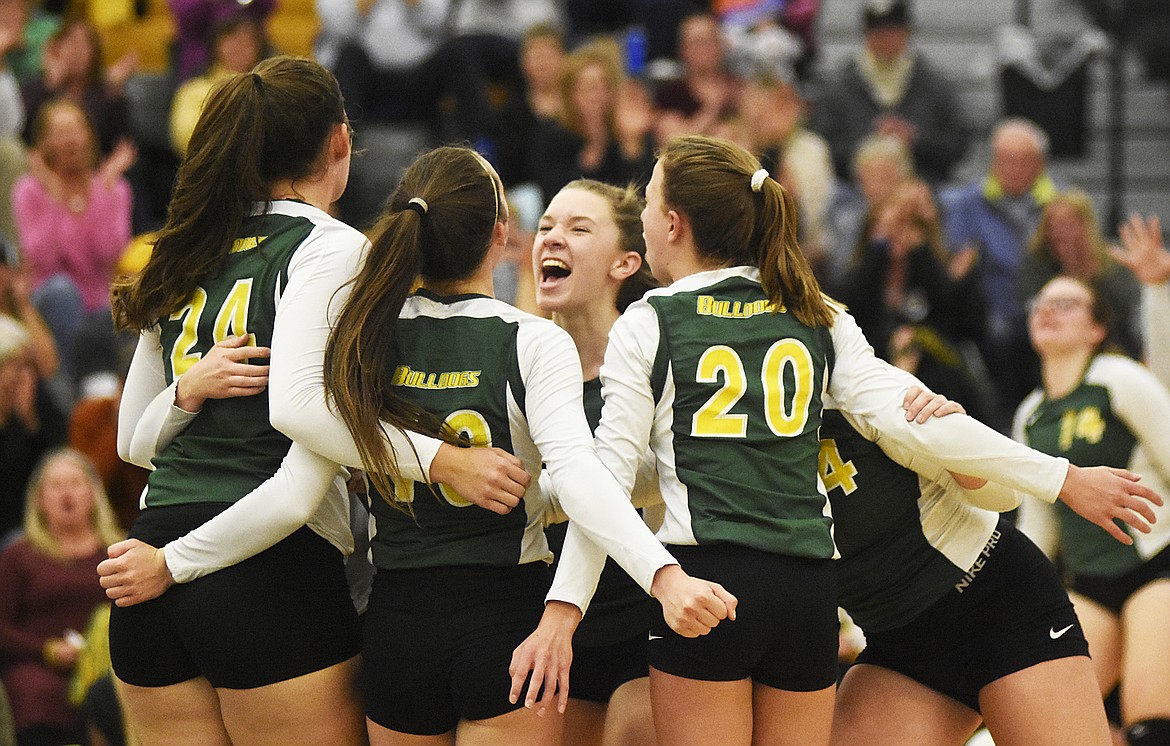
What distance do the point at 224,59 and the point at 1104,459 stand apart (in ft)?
18.2

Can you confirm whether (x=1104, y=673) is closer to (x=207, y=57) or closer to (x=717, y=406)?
(x=717, y=406)

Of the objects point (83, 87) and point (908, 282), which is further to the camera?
point (83, 87)

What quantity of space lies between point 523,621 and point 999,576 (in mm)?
1147

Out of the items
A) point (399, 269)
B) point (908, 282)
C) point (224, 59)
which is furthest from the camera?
point (224, 59)

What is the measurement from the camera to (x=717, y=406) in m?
3.00

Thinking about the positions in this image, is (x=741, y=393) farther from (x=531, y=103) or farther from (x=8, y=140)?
(x=8, y=140)

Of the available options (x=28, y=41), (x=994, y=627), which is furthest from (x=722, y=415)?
(x=28, y=41)

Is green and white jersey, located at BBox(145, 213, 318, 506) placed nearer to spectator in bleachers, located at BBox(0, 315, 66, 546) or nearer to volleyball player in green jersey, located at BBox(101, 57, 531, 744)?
volleyball player in green jersey, located at BBox(101, 57, 531, 744)

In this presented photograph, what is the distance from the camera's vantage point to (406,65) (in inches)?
366

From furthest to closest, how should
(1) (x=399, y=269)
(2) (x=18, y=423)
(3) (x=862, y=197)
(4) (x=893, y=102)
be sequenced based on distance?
(4) (x=893, y=102) → (3) (x=862, y=197) → (2) (x=18, y=423) → (1) (x=399, y=269)

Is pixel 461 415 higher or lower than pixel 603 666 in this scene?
higher

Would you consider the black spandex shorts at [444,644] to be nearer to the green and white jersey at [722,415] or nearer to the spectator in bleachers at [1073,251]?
the green and white jersey at [722,415]

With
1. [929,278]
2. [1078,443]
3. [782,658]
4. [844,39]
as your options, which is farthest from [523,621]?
[844,39]

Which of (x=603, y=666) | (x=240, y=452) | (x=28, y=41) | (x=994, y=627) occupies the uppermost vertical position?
(x=28, y=41)
